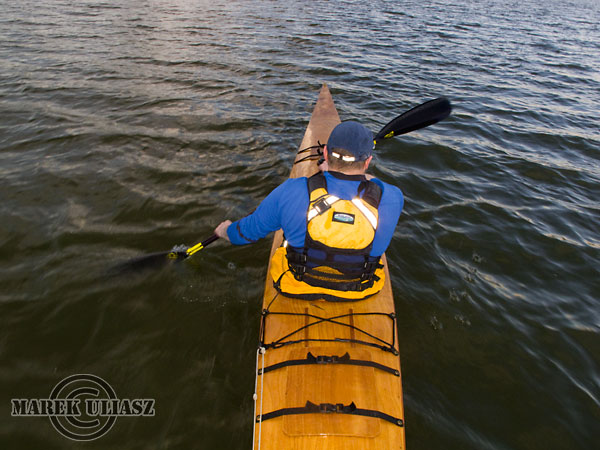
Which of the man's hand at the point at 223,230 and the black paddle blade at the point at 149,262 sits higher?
the man's hand at the point at 223,230

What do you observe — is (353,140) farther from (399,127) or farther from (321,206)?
(399,127)

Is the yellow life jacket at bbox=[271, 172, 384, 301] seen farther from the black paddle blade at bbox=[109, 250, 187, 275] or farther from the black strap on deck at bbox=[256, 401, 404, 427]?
the black paddle blade at bbox=[109, 250, 187, 275]

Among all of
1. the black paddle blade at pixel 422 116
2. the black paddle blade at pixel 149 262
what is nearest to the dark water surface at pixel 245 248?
the black paddle blade at pixel 149 262

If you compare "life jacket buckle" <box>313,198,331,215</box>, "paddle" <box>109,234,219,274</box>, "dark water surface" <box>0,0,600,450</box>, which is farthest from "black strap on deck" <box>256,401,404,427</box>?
"paddle" <box>109,234,219,274</box>

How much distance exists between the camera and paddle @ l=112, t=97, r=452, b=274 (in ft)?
13.3

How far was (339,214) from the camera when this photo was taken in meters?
2.42

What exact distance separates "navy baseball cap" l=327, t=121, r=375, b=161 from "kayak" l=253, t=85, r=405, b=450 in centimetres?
160

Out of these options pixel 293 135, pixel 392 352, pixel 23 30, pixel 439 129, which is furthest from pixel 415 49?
pixel 23 30

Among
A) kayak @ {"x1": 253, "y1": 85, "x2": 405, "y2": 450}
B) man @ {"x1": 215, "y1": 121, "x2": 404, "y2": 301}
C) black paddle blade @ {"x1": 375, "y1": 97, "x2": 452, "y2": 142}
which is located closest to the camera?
kayak @ {"x1": 253, "y1": 85, "x2": 405, "y2": 450}

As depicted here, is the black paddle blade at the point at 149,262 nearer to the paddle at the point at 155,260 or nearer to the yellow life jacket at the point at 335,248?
the paddle at the point at 155,260

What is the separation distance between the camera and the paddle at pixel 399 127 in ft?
13.3

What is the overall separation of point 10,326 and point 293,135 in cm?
616

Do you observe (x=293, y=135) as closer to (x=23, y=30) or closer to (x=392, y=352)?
(x=392, y=352)

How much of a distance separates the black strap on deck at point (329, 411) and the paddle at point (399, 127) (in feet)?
6.95
